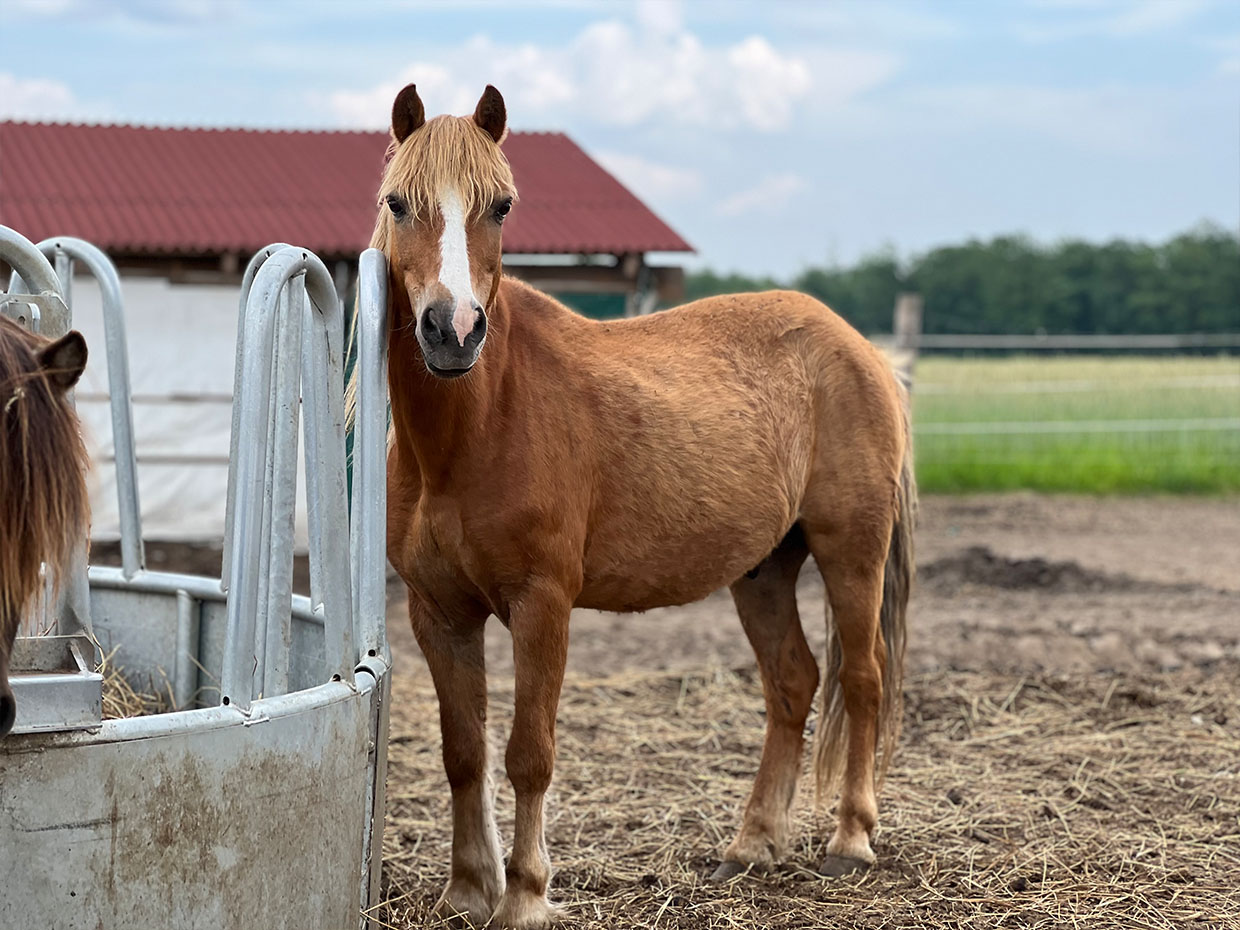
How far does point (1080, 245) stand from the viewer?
1561 inches

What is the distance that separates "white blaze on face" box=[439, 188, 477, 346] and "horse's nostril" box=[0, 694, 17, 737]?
111cm

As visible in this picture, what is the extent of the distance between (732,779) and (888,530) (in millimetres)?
1275

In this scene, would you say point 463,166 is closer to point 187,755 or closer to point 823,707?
point 187,755

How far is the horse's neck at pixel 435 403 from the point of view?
303 cm

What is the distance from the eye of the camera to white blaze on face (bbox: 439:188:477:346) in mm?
2646

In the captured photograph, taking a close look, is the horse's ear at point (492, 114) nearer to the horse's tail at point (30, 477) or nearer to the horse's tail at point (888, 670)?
the horse's tail at point (30, 477)

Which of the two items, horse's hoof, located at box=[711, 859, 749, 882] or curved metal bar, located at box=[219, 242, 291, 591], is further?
horse's hoof, located at box=[711, 859, 749, 882]

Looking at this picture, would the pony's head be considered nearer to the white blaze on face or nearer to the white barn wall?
the white blaze on face

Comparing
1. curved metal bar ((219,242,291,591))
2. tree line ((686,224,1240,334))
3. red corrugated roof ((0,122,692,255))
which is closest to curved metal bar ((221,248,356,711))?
curved metal bar ((219,242,291,591))

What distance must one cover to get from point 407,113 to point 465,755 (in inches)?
64.4

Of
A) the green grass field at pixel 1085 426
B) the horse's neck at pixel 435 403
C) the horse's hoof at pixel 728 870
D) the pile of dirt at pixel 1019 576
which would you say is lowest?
the horse's hoof at pixel 728 870

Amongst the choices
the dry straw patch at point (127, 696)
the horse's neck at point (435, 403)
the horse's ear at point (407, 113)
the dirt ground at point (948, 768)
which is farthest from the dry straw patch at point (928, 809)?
the horse's ear at point (407, 113)

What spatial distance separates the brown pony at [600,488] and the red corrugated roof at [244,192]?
21.5ft

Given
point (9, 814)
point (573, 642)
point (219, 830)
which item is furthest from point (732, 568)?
point (573, 642)
